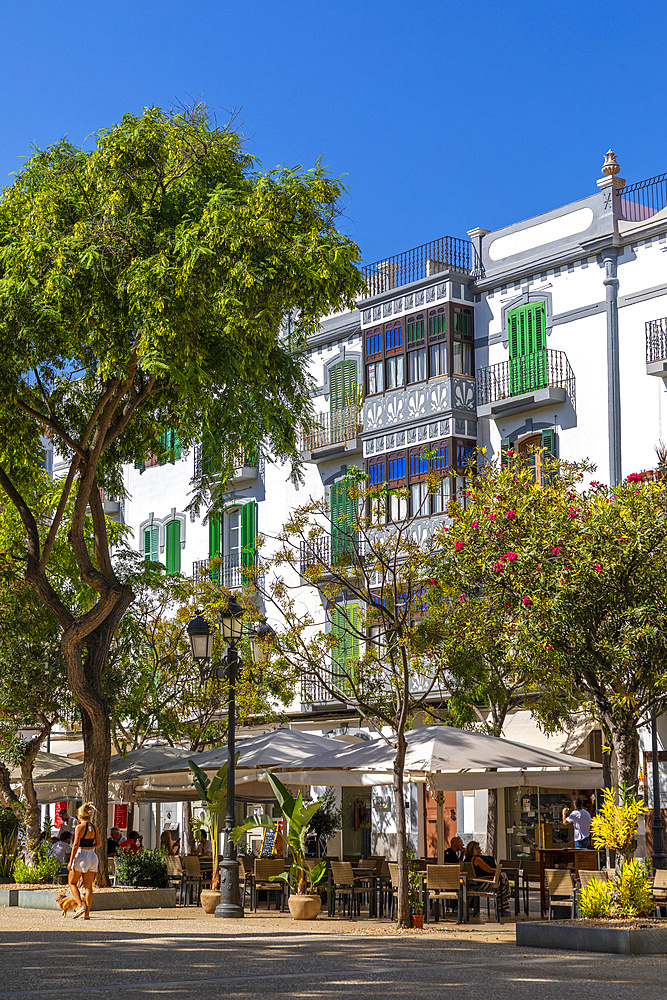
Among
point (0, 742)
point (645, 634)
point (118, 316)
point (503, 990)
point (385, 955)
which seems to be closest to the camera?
point (503, 990)

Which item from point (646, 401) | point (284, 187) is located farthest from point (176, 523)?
point (284, 187)

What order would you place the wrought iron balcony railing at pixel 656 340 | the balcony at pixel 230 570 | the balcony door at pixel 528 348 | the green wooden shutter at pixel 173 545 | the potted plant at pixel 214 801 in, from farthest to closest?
the green wooden shutter at pixel 173 545
the balcony at pixel 230 570
the balcony door at pixel 528 348
the wrought iron balcony railing at pixel 656 340
the potted plant at pixel 214 801

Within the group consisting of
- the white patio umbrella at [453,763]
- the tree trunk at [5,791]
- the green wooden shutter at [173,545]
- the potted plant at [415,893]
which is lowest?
the potted plant at [415,893]

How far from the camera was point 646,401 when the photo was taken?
29156 mm

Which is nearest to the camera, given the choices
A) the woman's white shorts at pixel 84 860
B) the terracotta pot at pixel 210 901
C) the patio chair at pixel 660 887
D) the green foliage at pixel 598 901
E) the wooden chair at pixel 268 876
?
the green foliage at pixel 598 901

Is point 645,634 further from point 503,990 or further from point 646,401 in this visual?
point 646,401

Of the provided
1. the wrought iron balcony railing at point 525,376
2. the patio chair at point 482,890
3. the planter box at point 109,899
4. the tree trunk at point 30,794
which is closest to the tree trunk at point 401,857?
the patio chair at point 482,890

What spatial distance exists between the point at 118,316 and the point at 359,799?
19.9 m

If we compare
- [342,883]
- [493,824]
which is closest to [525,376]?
[493,824]

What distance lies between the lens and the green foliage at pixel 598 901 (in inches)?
598

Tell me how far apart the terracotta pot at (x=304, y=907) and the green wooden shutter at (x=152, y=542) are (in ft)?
85.1

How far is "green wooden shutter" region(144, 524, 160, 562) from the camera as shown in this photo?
44.2 meters

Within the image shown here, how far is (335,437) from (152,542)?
10461 mm

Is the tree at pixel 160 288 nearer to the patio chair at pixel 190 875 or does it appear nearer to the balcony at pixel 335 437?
the patio chair at pixel 190 875
